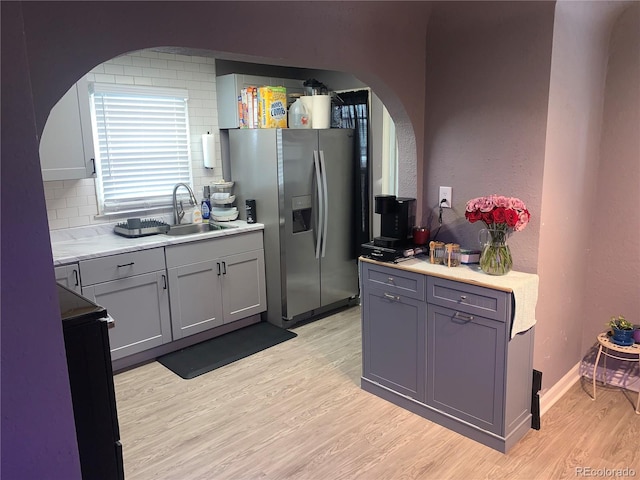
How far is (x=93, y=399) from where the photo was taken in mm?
1663

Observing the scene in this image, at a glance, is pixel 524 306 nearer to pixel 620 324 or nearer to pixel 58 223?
pixel 620 324

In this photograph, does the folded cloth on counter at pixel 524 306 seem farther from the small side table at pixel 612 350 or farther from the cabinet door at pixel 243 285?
the cabinet door at pixel 243 285

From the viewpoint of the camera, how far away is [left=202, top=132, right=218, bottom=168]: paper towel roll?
4.33m

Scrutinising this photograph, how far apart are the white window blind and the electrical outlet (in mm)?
2304

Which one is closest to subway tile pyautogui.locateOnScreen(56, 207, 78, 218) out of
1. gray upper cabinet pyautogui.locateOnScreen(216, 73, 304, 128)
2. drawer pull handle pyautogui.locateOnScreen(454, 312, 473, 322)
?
gray upper cabinet pyautogui.locateOnScreen(216, 73, 304, 128)

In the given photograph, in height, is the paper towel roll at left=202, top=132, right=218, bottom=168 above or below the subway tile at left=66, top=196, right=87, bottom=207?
above

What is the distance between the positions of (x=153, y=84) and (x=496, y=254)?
294cm

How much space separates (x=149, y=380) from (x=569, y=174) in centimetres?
291

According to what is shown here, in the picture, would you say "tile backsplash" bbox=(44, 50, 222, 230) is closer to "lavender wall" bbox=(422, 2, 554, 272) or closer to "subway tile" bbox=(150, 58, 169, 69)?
"subway tile" bbox=(150, 58, 169, 69)

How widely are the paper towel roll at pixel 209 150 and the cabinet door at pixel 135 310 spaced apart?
1.21 metres

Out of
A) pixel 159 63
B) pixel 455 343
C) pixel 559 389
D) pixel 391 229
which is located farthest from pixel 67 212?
pixel 559 389

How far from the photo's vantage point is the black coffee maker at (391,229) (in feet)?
9.64

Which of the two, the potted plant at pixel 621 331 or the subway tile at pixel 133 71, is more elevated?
the subway tile at pixel 133 71

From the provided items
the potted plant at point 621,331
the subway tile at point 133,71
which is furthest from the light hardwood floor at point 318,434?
the subway tile at point 133,71
